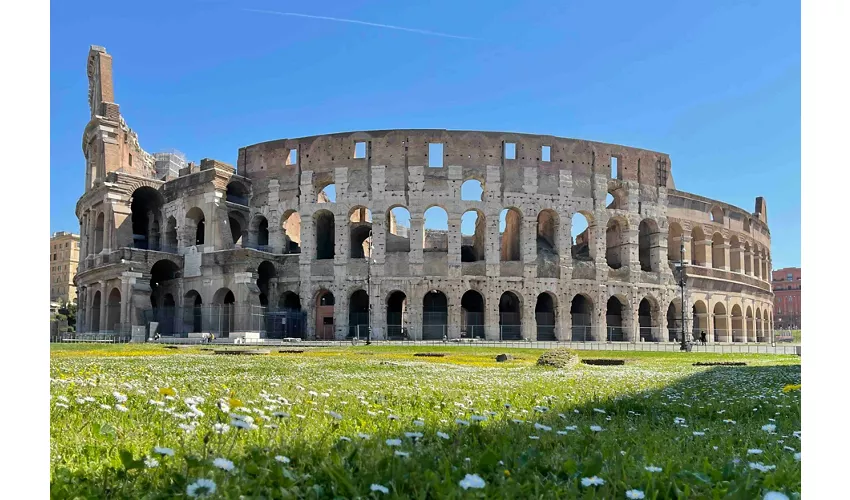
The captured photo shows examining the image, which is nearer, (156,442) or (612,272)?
(156,442)

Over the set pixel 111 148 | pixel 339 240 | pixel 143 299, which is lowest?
pixel 143 299

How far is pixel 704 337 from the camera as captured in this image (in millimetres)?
44125

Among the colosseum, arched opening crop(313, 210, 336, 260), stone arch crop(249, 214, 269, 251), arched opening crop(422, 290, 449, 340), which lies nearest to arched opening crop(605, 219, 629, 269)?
the colosseum

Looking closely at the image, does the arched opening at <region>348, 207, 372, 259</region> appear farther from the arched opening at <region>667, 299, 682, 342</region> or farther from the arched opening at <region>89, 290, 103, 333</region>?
the arched opening at <region>667, 299, 682, 342</region>

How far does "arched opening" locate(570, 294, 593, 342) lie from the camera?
41094 millimetres

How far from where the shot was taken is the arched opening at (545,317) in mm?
40906

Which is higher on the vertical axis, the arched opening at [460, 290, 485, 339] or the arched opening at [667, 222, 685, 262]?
the arched opening at [667, 222, 685, 262]

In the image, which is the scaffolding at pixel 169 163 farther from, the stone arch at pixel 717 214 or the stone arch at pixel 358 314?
the stone arch at pixel 717 214

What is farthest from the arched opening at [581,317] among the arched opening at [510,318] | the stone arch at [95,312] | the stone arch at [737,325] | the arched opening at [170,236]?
the stone arch at [95,312]

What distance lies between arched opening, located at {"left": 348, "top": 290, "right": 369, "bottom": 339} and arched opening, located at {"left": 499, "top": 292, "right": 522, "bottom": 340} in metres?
8.59
